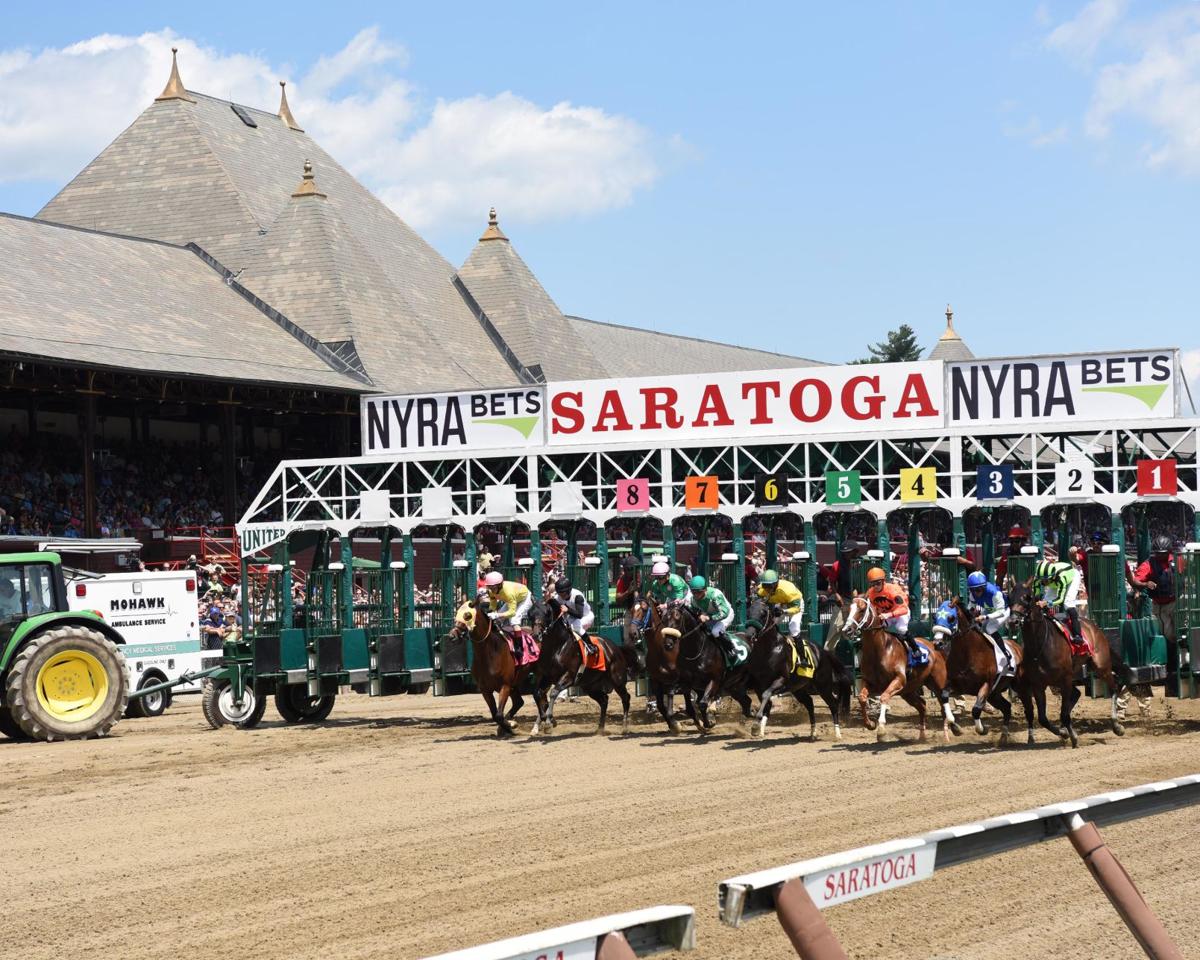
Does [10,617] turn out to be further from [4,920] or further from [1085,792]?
[1085,792]

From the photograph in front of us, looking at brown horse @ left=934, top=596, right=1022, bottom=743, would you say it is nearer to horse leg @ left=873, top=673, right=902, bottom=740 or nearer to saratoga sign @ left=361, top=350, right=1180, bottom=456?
horse leg @ left=873, top=673, right=902, bottom=740

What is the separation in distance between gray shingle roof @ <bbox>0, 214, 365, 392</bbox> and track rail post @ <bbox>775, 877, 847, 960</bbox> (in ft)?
90.6

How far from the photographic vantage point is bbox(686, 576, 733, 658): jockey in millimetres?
17859

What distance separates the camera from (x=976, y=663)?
16281mm

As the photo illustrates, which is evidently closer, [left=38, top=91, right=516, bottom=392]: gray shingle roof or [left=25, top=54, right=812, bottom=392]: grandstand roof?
[left=25, top=54, right=812, bottom=392]: grandstand roof

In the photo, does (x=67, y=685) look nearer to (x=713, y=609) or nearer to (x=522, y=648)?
(x=522, y=648)

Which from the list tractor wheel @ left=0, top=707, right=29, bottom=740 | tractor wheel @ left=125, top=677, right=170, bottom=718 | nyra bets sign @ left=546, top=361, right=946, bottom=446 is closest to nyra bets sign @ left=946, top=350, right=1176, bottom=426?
nyra bets sign @ left=546, top=361, right=946, bottom=446

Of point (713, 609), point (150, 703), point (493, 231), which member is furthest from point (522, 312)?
point (713, 609)

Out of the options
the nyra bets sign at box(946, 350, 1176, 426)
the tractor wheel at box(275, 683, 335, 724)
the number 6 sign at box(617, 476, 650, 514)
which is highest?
the nyra bets sign at box(946, 350, 1176, 426)

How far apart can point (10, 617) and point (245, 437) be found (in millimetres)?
22731

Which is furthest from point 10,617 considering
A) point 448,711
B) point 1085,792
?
point 1085,792

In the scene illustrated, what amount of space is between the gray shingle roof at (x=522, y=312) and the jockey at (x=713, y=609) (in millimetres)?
34138

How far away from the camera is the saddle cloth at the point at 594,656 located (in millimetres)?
18203

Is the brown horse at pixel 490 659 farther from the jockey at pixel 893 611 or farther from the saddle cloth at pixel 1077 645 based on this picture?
the saddle cloth at pixel 1077 645
